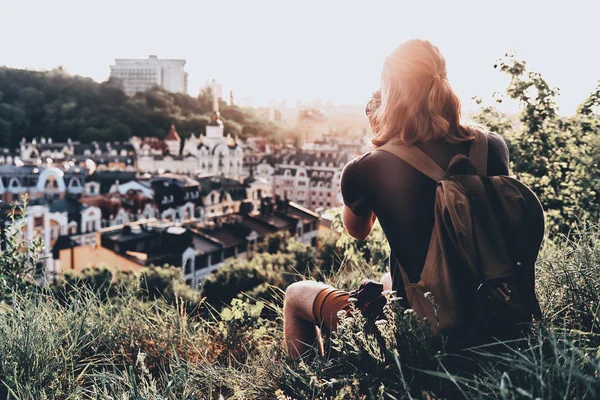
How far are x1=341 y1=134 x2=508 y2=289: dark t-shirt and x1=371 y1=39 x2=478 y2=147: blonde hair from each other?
4cm

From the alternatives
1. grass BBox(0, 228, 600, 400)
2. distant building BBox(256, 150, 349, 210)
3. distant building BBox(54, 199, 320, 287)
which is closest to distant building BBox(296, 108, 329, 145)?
distant building BBox(256, 150, 349, 210)

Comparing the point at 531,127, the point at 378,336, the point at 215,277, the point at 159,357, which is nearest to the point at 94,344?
the point at 159,357

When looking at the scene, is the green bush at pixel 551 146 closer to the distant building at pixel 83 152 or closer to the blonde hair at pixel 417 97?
the blonde hair at pixel 417 97

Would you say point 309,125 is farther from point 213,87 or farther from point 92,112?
point 92,112

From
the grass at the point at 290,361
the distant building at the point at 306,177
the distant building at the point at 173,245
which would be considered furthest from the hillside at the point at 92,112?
the grass at the point at 290,361

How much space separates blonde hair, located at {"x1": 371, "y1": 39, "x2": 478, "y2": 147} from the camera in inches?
58.5

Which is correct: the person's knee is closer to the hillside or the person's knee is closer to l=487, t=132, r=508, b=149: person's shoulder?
l=487, t=132, r=508, b=149: person's shoulder

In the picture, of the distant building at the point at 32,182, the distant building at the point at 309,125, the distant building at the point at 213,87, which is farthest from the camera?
the distant building at the point at 309,125

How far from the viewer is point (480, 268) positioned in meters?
1.36

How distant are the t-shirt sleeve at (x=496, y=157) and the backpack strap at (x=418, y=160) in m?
0.16

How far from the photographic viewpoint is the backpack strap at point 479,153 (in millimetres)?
1499

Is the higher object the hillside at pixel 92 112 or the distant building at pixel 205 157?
the hillside at pixel 92 112

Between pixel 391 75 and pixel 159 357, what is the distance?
1.10 metres

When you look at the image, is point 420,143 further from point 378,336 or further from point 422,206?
point 378,336
